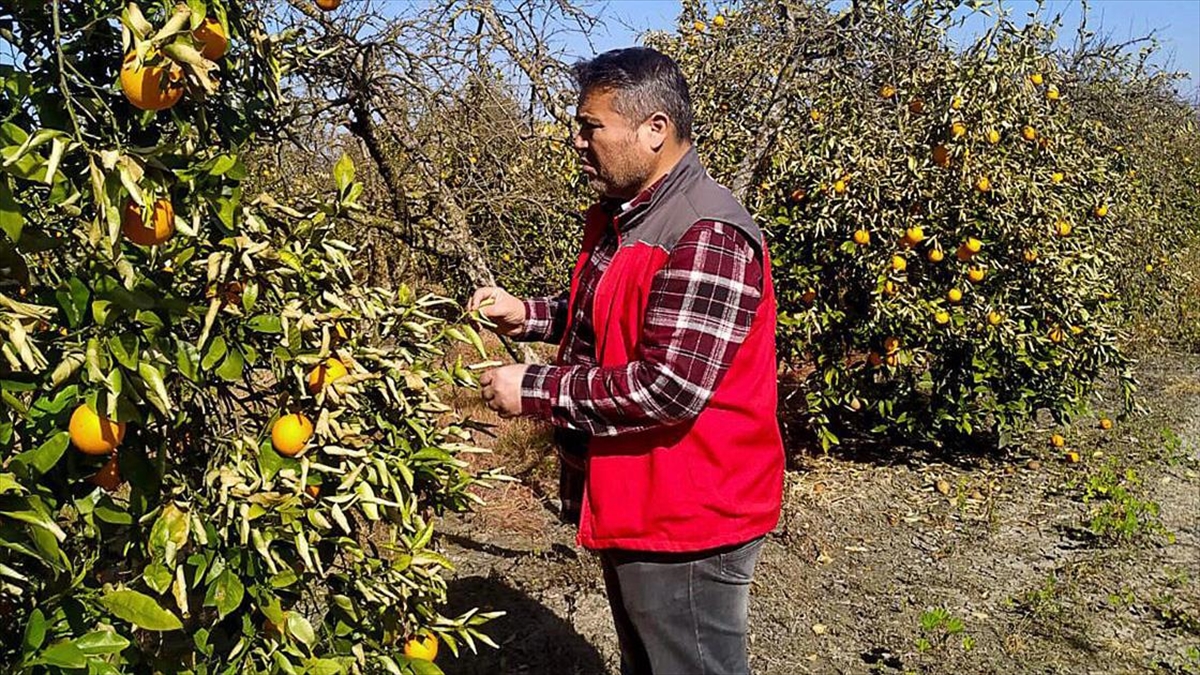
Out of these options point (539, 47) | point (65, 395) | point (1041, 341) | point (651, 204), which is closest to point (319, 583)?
point (65, 395)

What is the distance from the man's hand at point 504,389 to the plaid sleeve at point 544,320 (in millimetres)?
403

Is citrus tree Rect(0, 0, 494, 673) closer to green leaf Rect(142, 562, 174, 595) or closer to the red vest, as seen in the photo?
green leaf Rect(142, 562, 174, 595)

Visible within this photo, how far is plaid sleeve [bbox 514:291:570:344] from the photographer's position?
7.51 ft

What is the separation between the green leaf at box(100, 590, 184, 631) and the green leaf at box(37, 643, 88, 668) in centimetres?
7

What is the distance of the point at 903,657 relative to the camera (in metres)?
3.28

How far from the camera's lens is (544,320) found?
7.55 ft

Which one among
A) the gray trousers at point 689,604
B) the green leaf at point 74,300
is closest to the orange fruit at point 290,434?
the green leaf at point 74,300

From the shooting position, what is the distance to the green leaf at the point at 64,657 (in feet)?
4.39

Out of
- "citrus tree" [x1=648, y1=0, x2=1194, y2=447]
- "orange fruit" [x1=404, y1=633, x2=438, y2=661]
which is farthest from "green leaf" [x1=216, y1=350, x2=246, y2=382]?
"citrus tree" [x1=648, y1=0, x2=1194, y2=447]

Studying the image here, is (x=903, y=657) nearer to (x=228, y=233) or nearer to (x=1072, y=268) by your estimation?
(x=1072, y=268)

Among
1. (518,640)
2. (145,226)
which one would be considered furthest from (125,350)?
(518,640)

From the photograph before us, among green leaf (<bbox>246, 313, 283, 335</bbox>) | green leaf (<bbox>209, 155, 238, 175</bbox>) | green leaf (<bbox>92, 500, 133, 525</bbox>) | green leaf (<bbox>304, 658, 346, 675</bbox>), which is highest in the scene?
green leaf (<bbox>209, 155, 238, 175</bbox>)

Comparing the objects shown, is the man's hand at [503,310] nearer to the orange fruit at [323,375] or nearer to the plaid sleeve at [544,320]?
the plaid sleeve at [544,320]

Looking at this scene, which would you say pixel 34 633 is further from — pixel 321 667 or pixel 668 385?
pixel 668 385
